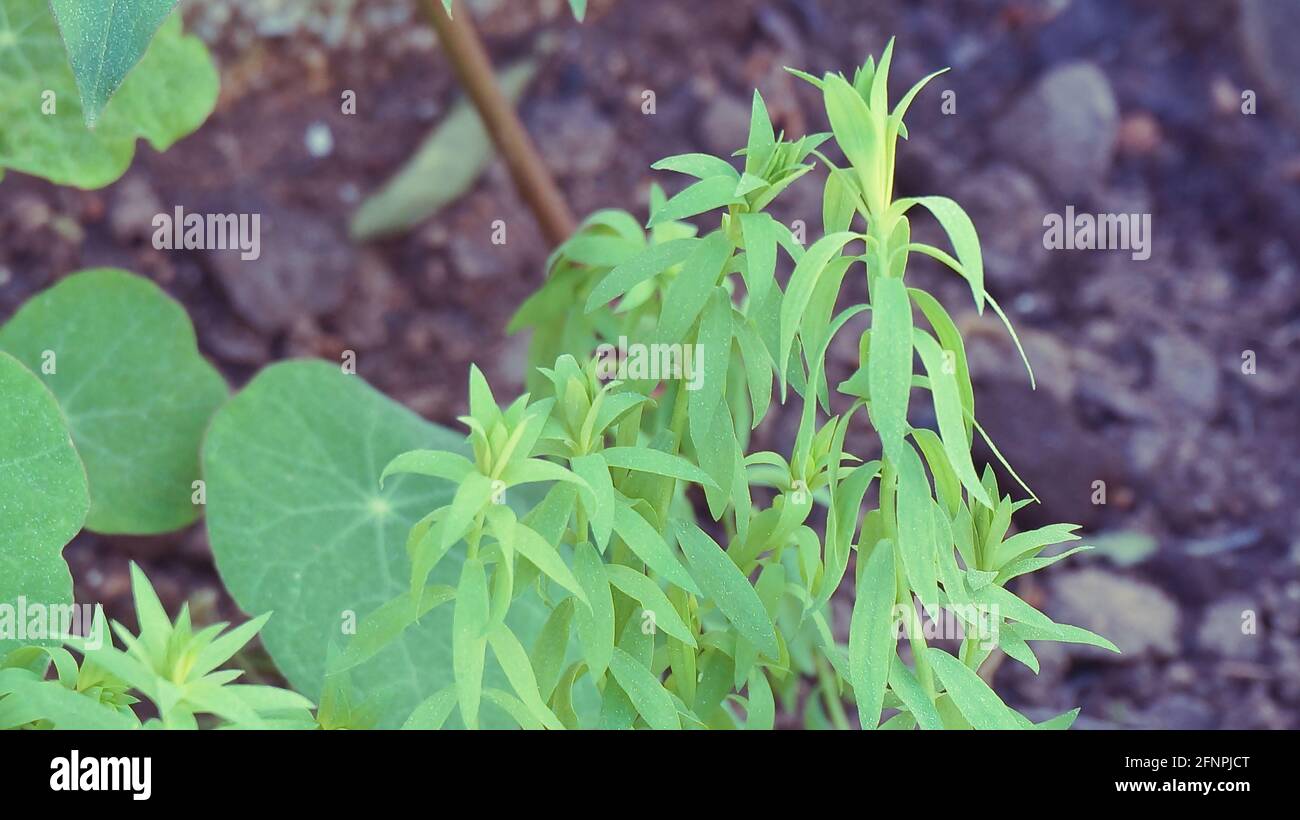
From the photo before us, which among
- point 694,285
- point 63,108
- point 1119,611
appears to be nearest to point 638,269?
point 694,285

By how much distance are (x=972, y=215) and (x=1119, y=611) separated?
1.98 feet

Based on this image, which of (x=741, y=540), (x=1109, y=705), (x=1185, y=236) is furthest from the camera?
(x=1185, y=236)

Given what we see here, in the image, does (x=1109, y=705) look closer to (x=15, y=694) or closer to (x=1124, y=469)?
(x=1124, y=469)

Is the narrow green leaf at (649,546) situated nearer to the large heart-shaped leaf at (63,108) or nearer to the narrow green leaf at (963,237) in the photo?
the narrow green leaf at (963,237)

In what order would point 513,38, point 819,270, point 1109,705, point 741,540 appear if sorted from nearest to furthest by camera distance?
1. point 819,270
2. point 741,540
3. point 1109,705
4. point 513,38

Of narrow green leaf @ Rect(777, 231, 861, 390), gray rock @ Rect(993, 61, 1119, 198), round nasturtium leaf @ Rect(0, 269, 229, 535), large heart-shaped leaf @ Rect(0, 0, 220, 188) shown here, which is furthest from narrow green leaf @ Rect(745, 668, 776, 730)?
gray rock @ Rect(993, 61, 1119, 198)

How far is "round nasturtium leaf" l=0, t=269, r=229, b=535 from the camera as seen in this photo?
1.01 m

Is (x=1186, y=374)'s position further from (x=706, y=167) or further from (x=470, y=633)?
(x=470, y=633)

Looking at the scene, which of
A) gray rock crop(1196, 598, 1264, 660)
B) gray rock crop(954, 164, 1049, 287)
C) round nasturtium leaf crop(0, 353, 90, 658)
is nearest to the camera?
round nasturtium leaf crop(0, 353, 90, 658)

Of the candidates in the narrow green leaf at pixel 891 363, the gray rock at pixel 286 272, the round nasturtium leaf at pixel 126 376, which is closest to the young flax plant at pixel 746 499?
the narrow green leaf at pixel 891 363

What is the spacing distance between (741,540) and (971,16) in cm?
146

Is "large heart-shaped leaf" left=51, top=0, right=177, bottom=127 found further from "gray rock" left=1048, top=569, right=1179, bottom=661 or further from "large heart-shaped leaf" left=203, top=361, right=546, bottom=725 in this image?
"gray rock" left=1048, top=569, right=1179, bottom=661
